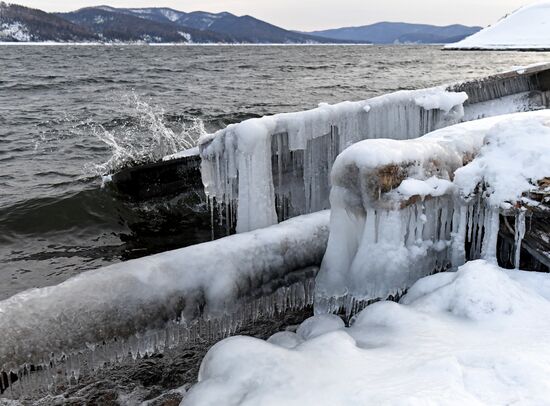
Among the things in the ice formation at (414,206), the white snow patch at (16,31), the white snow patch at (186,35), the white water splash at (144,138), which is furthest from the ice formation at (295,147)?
the white snow patch at (186,35)

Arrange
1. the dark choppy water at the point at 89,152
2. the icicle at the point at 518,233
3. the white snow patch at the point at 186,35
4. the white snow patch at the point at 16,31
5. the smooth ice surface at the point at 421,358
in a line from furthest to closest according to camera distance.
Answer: the white snow patch at the point at 186,35 < the white snow patch at the point at 16,31 < the dark choppy water at the point at 89,152 < the icicle at the point at 518,233 < the smooth ice surface at the point at 421,358

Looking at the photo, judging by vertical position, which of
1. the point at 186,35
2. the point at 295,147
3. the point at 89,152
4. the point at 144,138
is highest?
the point at 186,35

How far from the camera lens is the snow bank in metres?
3.43

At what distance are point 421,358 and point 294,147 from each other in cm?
372

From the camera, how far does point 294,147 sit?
6250 mm

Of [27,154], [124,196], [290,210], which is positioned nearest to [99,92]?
[27,154]

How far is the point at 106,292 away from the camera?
3.78 metres

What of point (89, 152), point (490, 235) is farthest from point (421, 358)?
point (89, 152)

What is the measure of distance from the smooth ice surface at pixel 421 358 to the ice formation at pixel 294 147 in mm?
2470

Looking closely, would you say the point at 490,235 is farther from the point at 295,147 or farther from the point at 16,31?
the point at 16,31

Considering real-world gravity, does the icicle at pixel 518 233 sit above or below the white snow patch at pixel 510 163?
below

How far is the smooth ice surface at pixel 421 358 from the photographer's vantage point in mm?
2760

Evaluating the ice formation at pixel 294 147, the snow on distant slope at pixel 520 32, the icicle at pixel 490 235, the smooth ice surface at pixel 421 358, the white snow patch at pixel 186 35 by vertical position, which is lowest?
the smooth ice surface at pixel 421 358

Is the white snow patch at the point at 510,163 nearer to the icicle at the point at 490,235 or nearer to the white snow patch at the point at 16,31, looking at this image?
the icicle at the point at 490,235
